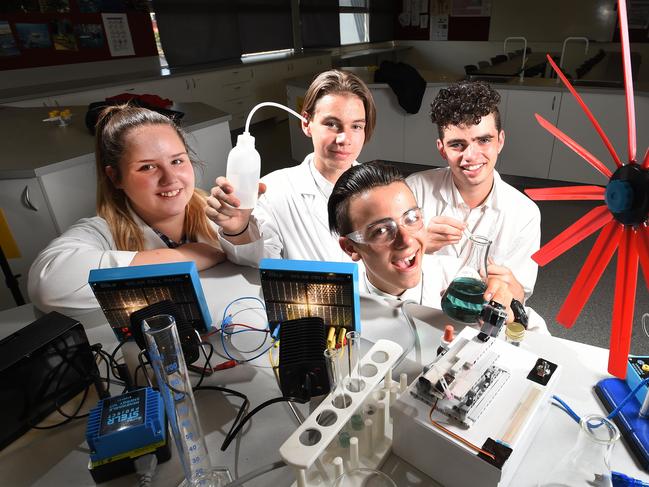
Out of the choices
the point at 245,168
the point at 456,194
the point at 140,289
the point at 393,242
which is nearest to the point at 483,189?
the point at 456,194

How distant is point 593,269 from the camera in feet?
1.74

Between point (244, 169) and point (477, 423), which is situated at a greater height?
point (244, 169)

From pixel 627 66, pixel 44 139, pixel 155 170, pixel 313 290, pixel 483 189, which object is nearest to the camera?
pixel 627 66

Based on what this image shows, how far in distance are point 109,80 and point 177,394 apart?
16.2 feet

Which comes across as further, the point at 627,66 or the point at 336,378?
the point at 336,378

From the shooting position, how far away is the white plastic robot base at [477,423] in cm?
70

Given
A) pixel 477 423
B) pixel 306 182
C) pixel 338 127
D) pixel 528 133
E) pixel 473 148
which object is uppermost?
pixel 338 127

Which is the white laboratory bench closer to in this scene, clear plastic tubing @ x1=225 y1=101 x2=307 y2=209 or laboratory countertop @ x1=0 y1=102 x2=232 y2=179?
clear plastic tubing @ x1=225 y1=101 x2=307 y2=209

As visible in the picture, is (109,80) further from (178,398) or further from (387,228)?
(178,398)

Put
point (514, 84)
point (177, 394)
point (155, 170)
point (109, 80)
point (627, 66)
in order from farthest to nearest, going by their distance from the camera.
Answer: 1. point (109, 80)
2. point (514, 84)
3. point (155, 170)
4. point (177, 394)
5. point (627, 66)

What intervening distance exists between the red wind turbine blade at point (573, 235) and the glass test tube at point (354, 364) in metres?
0.39

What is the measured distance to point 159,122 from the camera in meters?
1.33

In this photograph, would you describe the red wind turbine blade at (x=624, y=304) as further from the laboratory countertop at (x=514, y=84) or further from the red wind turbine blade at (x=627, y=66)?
the laboratory countertop at (x=514, y=84)

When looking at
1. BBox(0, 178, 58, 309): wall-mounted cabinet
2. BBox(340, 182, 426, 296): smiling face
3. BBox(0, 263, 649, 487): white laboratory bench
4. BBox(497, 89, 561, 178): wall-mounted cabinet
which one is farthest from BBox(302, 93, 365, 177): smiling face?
BBox(497, 89, 561, 178): wall-mounted cabinet
